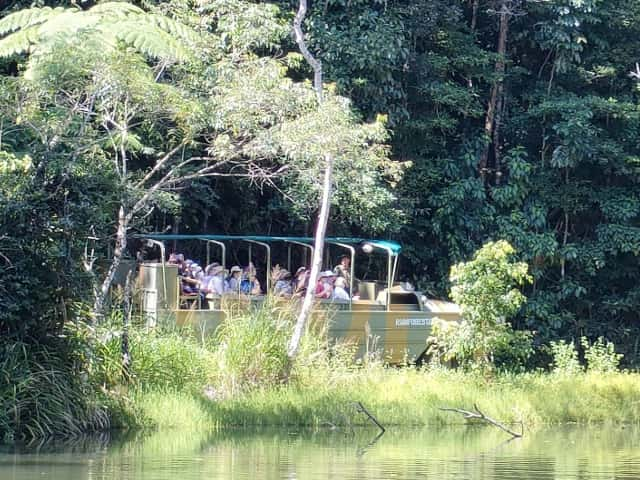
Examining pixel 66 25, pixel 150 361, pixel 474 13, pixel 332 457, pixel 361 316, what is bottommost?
pixel 332 457

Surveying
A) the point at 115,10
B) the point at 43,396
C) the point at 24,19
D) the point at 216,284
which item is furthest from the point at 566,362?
the point at 24,19

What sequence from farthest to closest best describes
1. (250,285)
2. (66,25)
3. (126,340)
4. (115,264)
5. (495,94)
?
(495,94), (250,285), (115,264), (126,340), (66,25)

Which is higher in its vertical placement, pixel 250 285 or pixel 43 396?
pixel 250 285

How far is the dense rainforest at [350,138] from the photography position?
14180mm

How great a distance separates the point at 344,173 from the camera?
17.3 m

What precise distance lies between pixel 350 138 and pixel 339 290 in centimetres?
392

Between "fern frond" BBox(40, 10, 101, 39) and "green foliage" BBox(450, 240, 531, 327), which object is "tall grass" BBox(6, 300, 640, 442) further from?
"fern frond" BBox(40, 10, 101, 39)

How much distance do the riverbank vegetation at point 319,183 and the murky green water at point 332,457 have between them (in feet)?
2.91

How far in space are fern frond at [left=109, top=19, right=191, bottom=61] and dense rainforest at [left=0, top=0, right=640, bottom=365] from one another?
0.02m

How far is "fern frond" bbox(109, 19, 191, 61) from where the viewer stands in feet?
46.0

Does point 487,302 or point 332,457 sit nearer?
point 332,457

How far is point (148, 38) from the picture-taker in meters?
14.0

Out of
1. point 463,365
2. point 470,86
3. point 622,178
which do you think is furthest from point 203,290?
point 622,178

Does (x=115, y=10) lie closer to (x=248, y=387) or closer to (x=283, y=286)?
(x=248, y=387)
